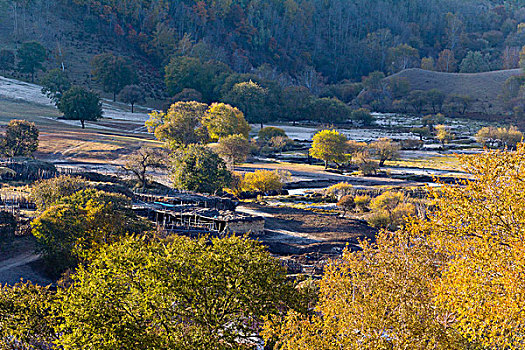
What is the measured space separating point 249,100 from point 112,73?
119 feet

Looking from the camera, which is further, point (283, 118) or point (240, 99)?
point (283, 118)

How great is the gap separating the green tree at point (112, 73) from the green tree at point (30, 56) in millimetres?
13805

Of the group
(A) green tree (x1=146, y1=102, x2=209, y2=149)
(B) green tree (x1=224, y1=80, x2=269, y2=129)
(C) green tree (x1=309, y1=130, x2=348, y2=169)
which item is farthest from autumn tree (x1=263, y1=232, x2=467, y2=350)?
(B) green tree (x1=224, y1=80, x2=269, y2=129)

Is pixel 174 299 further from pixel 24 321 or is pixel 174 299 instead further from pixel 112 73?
pixel 112 73

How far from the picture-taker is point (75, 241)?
30.6 metres

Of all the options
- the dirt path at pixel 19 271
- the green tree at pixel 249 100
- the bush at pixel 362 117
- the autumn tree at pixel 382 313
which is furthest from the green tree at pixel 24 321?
the bush at pixel 362 117

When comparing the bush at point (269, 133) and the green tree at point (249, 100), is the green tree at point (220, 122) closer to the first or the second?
the bush at point (269, 133)

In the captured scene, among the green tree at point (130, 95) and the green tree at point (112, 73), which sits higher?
the green tree at point (112, 73)

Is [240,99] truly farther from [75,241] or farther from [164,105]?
[75,241]

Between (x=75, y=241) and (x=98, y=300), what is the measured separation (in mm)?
14227

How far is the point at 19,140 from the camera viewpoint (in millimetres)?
67625

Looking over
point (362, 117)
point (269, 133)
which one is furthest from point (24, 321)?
point (362, 117)

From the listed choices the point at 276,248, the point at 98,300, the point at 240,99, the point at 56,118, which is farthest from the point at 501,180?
the point at 240,99

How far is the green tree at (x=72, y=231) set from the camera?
30078mm
